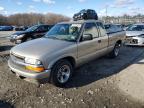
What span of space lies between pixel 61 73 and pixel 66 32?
1.45 metres

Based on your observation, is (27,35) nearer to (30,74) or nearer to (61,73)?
(61,73)

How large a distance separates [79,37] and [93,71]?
1.52 m

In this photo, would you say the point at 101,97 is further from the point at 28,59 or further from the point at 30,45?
the point at 30,45

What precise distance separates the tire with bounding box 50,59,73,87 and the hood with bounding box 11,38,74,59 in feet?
1.34

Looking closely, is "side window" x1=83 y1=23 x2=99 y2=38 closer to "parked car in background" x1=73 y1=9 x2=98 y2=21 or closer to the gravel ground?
the gravel ground

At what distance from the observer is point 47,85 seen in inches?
194

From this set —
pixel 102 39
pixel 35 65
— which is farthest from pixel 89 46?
pixel 35 65

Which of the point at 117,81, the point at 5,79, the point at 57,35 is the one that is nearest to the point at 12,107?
the point at 5,79

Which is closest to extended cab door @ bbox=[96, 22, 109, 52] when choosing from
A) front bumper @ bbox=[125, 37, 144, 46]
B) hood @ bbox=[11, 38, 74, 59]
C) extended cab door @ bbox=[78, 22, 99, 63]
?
extended cab door @ bbox=[78, 22, 99, 63]

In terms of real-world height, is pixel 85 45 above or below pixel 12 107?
above

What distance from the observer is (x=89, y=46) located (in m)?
5.65

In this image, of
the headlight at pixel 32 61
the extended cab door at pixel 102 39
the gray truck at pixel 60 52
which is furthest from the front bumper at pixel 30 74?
the extended cab door at pixel 102 39

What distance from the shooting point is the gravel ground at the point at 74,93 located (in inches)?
156

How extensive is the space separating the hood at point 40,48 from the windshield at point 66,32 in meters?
0.32
